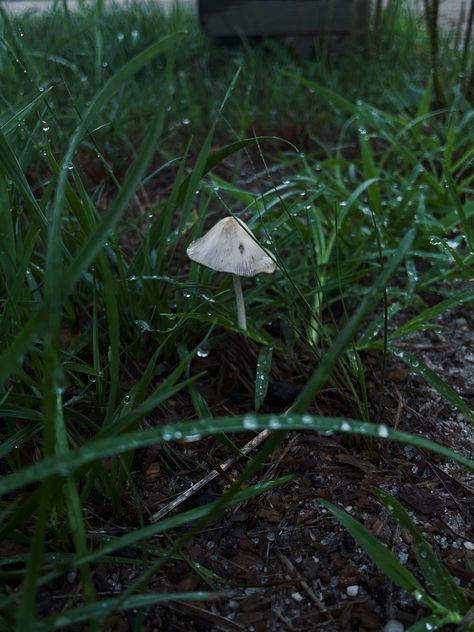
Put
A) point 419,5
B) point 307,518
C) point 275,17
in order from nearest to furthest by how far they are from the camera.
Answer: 1. point 307,518
2. point 275,17
3. point 419,5

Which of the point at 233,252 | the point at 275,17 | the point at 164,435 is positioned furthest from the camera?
the point at 275,17

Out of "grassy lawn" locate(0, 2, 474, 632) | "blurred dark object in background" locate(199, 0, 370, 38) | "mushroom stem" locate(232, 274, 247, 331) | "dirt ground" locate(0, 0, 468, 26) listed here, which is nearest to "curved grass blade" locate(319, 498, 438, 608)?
"grassy lawn" locate(0, 2, 474, 632)

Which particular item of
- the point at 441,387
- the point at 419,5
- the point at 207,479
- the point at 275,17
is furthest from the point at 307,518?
the point at 419,5

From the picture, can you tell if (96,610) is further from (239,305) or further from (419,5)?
(419,5)

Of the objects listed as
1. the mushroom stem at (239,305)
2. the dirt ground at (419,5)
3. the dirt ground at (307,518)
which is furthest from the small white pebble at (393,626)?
the dirt ground at (419,5)

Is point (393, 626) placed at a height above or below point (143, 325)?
below

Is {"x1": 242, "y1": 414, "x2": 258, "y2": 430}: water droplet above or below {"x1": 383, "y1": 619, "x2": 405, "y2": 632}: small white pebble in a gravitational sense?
above

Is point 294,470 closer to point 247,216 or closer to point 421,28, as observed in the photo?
point 247,216

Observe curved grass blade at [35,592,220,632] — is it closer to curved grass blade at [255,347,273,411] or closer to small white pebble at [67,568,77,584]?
small white pebble at [67,568,77,584]

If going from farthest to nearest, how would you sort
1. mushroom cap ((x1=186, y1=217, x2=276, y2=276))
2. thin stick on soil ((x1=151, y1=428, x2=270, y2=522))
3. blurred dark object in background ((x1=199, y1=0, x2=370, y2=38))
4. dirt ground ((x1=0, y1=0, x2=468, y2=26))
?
dirt ground ((x1=0, y1=0, x2=468, y2=26)) < blurred dark object in background ((x1=199, y1=0, x2=370, y2=38)) < mushroom cap ((x1=186, y1=217, x2=276, y2=276)) < thin stick on soil ((x1=151, y1=428, x2=270, y2=522))

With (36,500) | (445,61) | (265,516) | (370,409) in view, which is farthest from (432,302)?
(445,61)
